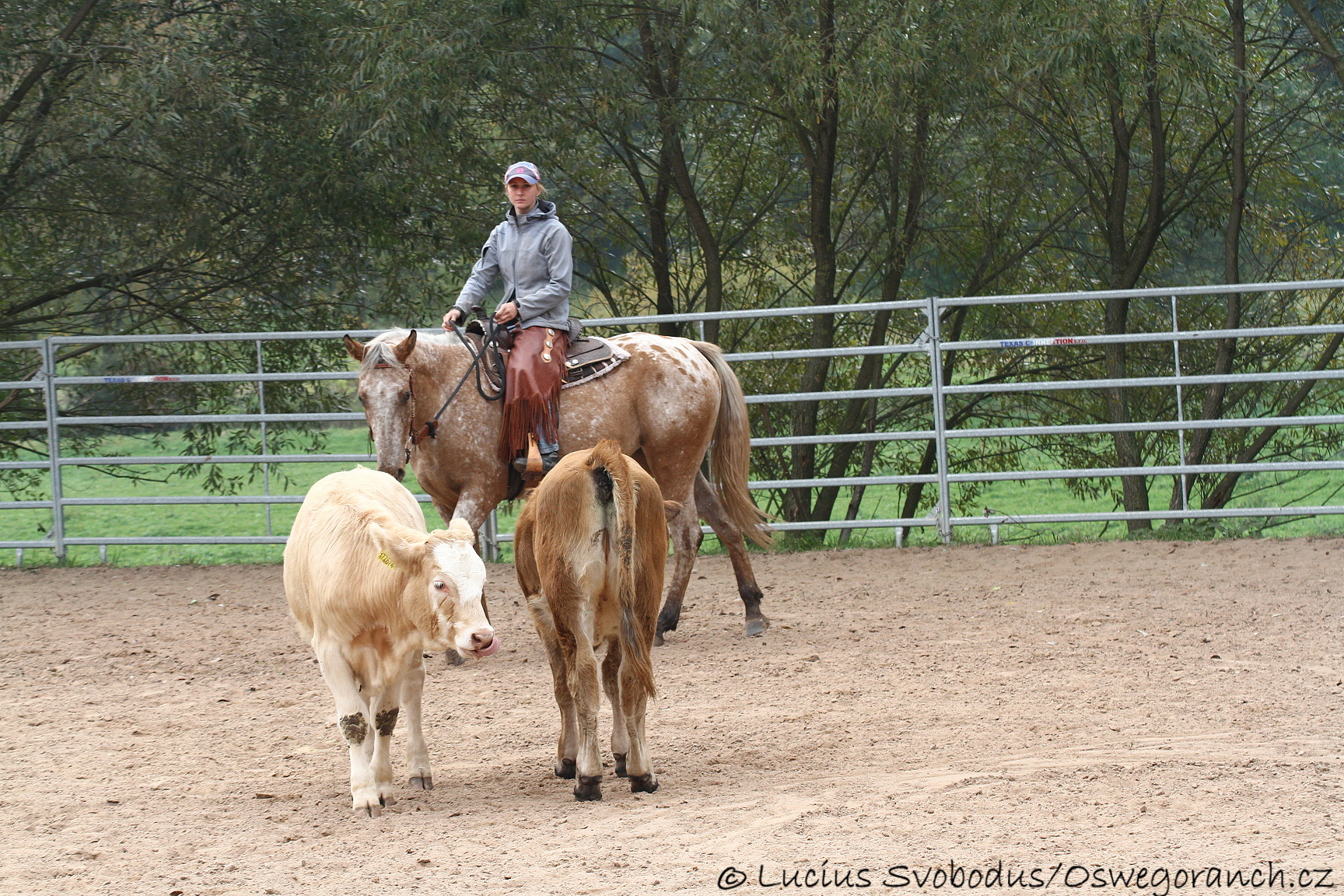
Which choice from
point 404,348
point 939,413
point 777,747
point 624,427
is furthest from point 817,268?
point 777,747

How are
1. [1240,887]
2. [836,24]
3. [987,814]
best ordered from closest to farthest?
[1240,887]
[987,814]
[836,24]

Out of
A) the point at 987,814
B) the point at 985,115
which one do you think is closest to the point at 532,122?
the point at 985,115

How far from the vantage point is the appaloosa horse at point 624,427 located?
20.1 ft

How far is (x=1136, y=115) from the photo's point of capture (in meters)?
11.2

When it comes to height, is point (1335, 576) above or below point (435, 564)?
below

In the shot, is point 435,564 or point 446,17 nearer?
point 435,564

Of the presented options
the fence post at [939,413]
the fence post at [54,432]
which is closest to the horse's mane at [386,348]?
the fence post at [939,413]

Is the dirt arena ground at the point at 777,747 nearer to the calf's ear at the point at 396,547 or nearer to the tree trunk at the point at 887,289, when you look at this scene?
the calf's ear at the point at 396,547

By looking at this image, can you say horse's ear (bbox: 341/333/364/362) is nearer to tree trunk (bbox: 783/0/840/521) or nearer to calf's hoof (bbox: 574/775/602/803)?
calf's hoof (bbox: 574/775/602/803)

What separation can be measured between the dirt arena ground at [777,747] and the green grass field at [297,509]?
207 cm

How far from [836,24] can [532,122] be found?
256 cm

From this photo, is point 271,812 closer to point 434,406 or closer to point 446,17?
point 434,406

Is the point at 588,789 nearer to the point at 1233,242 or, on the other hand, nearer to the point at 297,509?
the point at 1233,242

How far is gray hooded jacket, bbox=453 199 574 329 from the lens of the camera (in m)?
6.38
